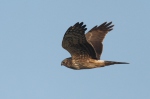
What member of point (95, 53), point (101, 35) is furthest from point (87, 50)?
point (101, 35)

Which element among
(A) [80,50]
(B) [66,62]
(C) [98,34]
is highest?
(C) [98,34]

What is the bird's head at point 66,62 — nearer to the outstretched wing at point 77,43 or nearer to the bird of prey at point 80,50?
the bird of prey at point 80,50

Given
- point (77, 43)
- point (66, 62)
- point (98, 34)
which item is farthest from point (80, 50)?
point (98, 34)

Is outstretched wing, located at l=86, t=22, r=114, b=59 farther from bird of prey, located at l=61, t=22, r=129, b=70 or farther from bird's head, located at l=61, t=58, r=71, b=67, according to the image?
bird's head, located at l=61, t=58, r=71, b=67

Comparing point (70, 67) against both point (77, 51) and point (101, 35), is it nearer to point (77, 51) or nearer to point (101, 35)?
point (77, 51)

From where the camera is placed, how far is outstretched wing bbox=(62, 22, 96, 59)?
13.8m

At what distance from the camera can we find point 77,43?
14.5 meters

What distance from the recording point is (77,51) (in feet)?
49.3

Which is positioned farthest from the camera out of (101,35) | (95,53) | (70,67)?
(101,35)

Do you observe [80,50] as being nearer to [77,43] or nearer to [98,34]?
[77,43]

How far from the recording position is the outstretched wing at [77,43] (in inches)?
→ 542

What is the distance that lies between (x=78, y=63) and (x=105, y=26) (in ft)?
10.5

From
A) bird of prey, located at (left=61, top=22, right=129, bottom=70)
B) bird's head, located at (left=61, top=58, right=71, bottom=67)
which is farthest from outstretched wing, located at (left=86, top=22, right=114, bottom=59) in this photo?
bird's head, located at (left=61, top=58, right=71, bottom=67)

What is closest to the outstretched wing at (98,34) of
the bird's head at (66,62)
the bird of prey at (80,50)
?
the bird of prey at (80,50)
